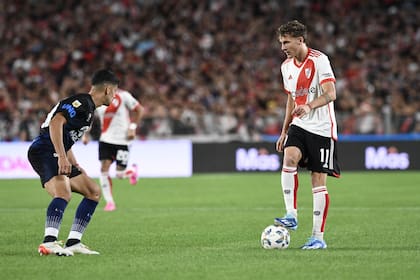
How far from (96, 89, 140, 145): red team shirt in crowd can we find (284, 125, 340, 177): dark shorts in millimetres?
6768

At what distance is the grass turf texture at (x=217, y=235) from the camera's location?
7500mm

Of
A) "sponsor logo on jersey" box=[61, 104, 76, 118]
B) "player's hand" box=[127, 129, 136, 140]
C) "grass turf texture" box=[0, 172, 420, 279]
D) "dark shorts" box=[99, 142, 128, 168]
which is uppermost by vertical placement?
"sponsor logo on jersey" box=[61, 104, 76, 118]

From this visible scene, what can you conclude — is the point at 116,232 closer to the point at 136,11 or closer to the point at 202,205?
the point at 202,205

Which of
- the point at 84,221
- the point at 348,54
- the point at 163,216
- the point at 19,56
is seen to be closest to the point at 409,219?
the point at 163,216

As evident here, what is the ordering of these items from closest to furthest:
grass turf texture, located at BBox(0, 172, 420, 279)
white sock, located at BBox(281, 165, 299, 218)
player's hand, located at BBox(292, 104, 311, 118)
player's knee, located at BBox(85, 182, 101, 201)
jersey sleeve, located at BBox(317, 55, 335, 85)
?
grass turf texture, located at BBox(0, 172, 420, 279) < player's hand, located at BBox(292, 104, 311, 118) < player's knee, located at BBox(85, 182, 101, 201) < jersey sleeve, located at BBox(317, 55, 335, 85) < white sock, located at BBox(281, 165, 299, 218)

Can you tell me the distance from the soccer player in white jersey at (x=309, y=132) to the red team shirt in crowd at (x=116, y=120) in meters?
6.72

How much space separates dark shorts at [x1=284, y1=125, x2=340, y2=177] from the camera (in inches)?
362

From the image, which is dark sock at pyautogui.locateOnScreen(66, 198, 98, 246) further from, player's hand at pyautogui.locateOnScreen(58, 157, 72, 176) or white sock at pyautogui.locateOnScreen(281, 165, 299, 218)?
white sock at pyautogui.locateOnScreen(281, 165, 299, 218)

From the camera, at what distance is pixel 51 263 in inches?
315

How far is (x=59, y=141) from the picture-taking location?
27.1 feet

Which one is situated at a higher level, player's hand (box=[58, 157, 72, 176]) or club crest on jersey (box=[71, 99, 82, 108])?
club crest on jersey (box=[71, 99, 82, 108])

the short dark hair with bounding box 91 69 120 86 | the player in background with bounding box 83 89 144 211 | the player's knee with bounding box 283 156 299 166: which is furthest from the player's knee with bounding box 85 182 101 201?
the player in background with bounding box 83 89 144 211

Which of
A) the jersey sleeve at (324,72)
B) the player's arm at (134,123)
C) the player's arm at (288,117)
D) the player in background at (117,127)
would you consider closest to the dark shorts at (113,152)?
the player in background at (117,127)

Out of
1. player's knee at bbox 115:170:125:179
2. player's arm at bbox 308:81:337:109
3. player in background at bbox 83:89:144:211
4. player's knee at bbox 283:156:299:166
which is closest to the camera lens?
player's arm at bbox 308:81:337:109
